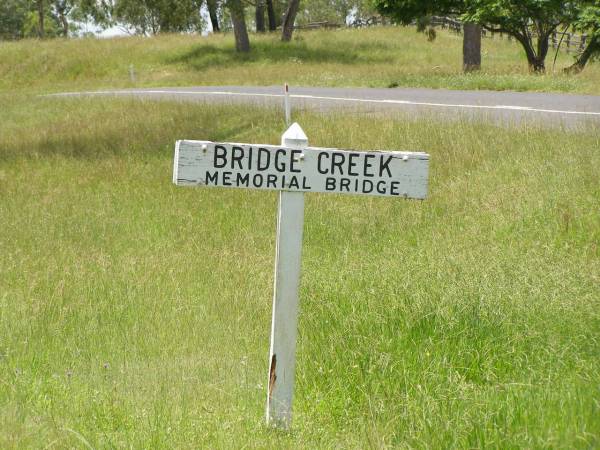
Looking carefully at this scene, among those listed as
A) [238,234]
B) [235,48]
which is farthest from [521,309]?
[235,48]

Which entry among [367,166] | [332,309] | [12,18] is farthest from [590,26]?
[12,18]

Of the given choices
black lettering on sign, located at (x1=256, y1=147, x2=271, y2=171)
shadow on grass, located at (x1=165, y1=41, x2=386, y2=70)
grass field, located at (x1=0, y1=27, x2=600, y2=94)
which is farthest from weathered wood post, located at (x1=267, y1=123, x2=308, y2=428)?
shadow on grass, located at (x1=165, y1=41, x2=386, y2=70)

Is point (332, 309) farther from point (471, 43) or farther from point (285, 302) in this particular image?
point (471, 43)

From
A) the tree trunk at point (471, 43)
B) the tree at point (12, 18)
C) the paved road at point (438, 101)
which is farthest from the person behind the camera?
the tree at point (12, 18)

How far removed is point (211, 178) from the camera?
3836 mm

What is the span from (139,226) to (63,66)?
92.4ft

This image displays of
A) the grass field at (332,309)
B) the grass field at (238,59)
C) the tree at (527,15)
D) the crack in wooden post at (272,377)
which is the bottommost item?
the grass field at (238,59)

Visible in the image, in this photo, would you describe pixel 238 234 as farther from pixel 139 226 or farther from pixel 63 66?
pixel 63 66

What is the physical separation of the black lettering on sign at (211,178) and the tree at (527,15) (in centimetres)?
1998

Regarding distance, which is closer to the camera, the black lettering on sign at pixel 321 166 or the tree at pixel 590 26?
the black lettering on sign at pixel 321 166

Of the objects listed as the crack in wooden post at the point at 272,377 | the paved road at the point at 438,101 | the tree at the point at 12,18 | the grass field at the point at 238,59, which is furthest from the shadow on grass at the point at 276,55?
the tree at the point at 12,18

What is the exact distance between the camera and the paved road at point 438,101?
1332 centimetres

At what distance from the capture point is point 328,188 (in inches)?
151

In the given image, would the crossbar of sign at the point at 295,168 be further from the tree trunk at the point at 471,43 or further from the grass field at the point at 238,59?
the tree trunk at the point at 471,43
